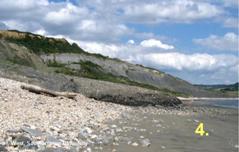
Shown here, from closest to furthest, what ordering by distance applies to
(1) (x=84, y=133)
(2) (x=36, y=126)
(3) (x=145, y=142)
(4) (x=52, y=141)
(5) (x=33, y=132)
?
(4) (x=52, y=141)
(5) (x=33, y=132)
(3) (x=145, y=142)
(2) (x=36, y=126)
(1) (x=84, y=133)

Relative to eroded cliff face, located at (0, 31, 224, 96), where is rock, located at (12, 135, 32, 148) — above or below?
below

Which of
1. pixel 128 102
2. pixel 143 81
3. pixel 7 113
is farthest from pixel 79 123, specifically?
pixel 143 81

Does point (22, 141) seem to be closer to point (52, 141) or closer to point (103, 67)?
point (52, 141)

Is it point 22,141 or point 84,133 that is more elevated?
point 22,141

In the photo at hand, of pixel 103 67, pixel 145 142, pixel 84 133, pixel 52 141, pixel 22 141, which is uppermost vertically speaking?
pixel 103 67

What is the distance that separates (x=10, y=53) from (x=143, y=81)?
76.7m

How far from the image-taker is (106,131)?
939 inches

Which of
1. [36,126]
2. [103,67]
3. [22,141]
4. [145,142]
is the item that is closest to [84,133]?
[36,126]

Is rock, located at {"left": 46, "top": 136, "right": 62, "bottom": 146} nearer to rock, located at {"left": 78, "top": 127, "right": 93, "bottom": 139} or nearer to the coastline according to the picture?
the coastline

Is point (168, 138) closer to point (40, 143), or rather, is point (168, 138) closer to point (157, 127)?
point (157, 127)

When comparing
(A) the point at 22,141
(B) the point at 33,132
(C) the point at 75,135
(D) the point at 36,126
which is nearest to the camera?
(A) the point at 22,141

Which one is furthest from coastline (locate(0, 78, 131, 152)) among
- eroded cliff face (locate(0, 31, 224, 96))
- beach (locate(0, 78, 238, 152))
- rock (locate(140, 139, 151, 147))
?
eroded cliff face (locate(0, 31, 224, 96))

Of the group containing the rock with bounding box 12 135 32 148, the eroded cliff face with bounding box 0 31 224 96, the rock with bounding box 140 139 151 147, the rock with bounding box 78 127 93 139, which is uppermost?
the eroded cliff face with bounding box 0 31 224 96

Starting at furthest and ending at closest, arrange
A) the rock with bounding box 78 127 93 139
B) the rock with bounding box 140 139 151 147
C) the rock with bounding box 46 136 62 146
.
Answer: the rock with bounding box 78 127 93 139 < the rock with bounding box 140 139 151 147 < the rock with bounding box 46 136 62 146
